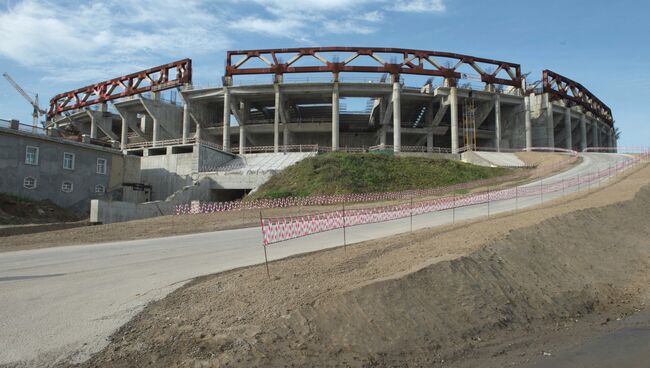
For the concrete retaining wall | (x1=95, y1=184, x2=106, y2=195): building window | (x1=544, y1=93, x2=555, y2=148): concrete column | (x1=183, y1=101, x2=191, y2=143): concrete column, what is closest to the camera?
the concrete retaining wall

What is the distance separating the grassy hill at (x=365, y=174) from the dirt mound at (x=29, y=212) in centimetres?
1404

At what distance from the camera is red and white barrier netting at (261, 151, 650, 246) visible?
1638cm

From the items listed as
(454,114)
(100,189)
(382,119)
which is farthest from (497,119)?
(100,189)

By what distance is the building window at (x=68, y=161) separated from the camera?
108ft

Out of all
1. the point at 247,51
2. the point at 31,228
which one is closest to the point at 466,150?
the point at 247,51

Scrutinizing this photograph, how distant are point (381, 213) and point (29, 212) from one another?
2344 cm

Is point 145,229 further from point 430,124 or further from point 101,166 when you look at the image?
point 430,124

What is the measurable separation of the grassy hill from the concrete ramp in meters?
3.52

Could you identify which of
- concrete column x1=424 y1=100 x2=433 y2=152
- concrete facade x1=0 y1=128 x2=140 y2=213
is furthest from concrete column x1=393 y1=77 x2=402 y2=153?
concrete facade x1=0 y1=128 x2=140 y2=213

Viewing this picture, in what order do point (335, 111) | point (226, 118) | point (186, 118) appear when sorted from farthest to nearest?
point (186, 118) < point (226, 118) < point (335, 111)

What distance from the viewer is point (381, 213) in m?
21.5

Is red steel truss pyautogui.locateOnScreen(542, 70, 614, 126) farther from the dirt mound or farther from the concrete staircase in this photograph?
the dirt mound

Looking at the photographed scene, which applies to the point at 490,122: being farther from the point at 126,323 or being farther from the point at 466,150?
the point at 126,323

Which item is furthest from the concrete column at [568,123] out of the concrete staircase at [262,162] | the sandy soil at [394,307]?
the sandy soil at [394,307]
